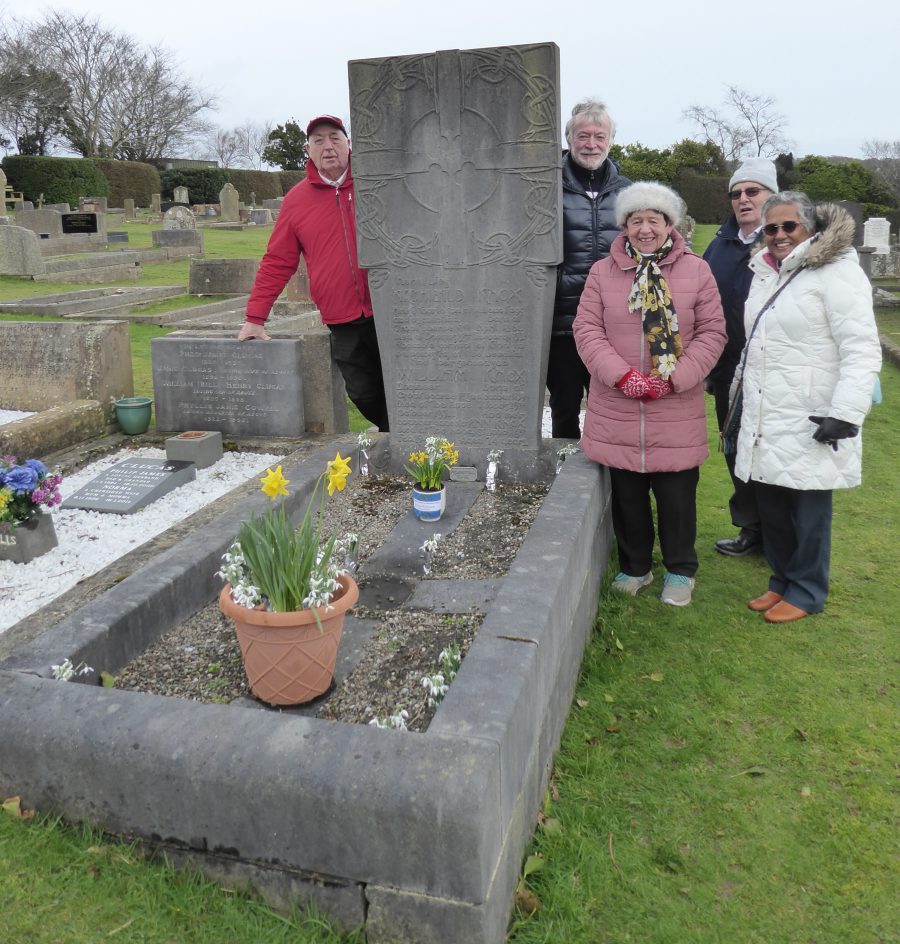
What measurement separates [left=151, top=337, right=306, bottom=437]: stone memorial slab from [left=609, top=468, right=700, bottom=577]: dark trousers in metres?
2.64

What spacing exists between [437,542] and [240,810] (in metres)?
2.09

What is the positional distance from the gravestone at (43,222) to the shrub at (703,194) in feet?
74.5

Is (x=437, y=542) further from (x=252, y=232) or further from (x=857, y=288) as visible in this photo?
(x=252, y=232)

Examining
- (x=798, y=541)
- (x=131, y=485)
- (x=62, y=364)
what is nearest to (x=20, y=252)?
(x=62, y=364)

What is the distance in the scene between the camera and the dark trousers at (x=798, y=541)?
3.68 m

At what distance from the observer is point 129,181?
38.8 m

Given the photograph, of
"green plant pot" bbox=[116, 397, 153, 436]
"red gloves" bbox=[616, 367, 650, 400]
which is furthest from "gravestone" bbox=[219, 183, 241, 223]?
"red gloves" bbox=[616, 367, 650, 400]

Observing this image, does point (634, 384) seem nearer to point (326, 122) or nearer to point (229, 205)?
point (326, 122)

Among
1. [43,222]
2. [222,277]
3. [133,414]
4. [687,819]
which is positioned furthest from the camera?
[43,222]

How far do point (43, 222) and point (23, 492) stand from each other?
23.0m

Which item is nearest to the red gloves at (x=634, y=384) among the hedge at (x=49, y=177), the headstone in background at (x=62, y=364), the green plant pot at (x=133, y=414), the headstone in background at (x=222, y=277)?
the green plant pot at (x=133, y=414)

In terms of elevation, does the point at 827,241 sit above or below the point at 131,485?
above

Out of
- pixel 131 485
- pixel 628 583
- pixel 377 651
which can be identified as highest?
pixel 131 485

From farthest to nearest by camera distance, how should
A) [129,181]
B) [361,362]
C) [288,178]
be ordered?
[288,178]
[129,181]
[361,362]
